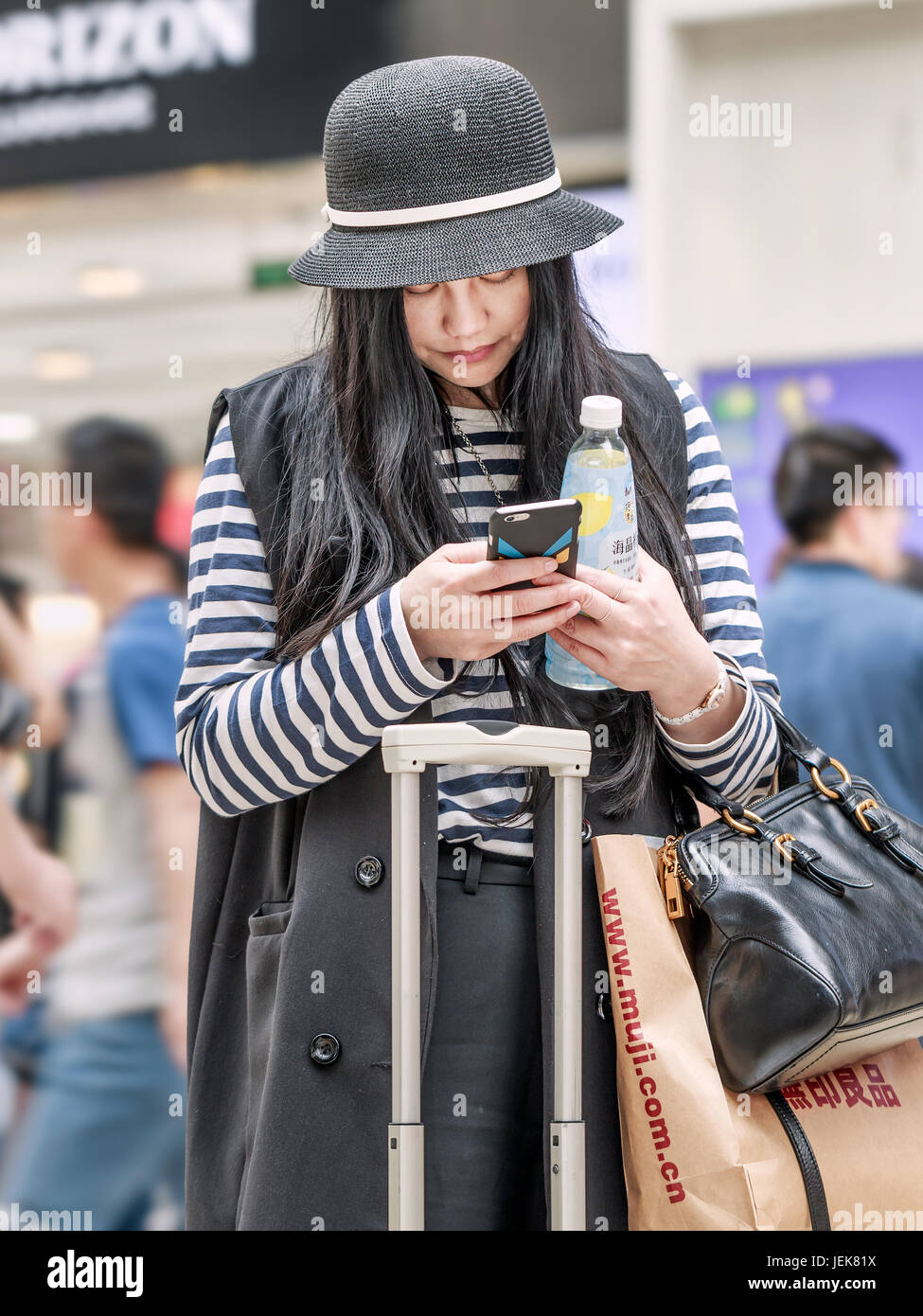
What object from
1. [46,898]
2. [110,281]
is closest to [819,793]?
[46,898]

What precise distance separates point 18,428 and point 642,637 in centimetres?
469

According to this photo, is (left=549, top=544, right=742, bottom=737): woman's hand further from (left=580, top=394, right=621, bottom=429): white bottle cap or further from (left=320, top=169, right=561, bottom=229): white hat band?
(left=320, top=169, right=561, bottom=229): white hat band

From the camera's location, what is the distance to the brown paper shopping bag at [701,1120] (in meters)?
1.43

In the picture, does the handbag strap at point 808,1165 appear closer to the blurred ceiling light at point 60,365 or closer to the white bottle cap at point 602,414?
the white bottle cap at point 602,414

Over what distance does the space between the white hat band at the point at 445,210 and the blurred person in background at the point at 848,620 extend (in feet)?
8.53

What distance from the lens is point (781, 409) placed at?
16.8 feet

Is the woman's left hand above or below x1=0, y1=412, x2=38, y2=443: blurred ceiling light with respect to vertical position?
below

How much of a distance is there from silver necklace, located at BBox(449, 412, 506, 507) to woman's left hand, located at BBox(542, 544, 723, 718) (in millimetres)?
230

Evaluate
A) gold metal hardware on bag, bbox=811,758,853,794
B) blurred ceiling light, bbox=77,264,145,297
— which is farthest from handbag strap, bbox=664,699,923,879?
blurred ceiling light, bbox=77,264,145,297

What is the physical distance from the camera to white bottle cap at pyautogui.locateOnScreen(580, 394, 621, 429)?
4.99ft

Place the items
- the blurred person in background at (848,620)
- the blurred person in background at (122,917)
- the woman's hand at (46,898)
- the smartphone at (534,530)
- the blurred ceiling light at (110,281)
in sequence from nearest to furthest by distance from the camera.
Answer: the smartphone at (534,530)
the blurred person in background at (122,917)
the blurred person in background at (848,620)
the woman's hand at (46,898)
the blurred ceiling light at (110,281)

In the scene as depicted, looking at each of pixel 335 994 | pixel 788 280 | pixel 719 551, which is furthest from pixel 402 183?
pixel 788 280

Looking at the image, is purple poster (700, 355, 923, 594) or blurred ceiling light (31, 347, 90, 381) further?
blurred ceiling light (31, 347, 90, 381)

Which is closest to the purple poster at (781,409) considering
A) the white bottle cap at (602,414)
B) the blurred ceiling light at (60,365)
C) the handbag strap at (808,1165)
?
the blurred ceiling light at (60,365)
